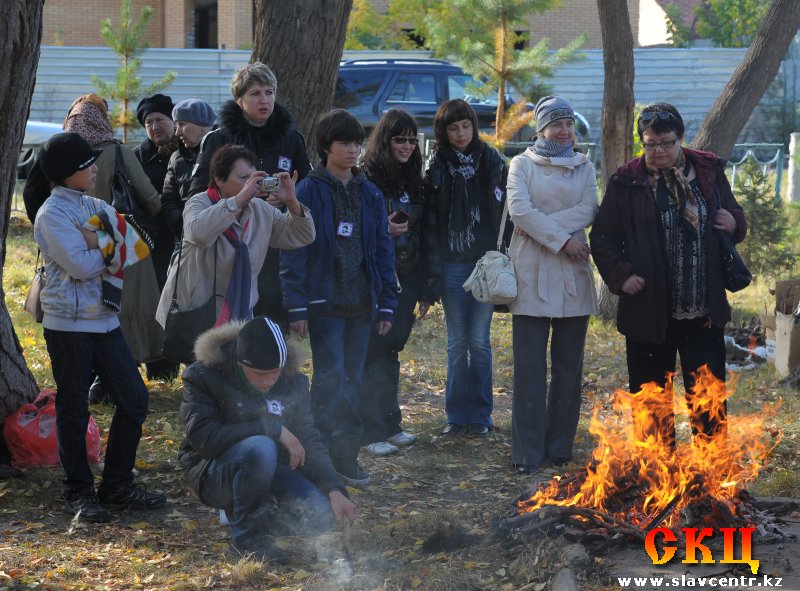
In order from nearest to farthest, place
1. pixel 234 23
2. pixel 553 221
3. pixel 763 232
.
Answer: pixel 553 221, pixel 763 232, pixel 234 23

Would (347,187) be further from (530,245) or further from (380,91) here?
(380,91)

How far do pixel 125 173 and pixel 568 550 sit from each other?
13.2 ft

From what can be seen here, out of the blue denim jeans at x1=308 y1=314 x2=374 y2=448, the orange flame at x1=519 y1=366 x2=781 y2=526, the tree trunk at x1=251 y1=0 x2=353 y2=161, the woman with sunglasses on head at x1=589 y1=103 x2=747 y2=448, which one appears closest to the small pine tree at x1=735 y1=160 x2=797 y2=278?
the tree trunk at x1=251 y1=0 x2=353 y2=161

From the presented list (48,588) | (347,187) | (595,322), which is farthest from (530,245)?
(595,322)

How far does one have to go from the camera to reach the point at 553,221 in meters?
5.99

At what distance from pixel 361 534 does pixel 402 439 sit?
1.69 m

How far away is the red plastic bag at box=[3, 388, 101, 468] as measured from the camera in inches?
238

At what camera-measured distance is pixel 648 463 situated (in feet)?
16.0

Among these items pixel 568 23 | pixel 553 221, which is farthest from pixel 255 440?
pixel 568 23

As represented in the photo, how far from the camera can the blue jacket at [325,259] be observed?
5812mm

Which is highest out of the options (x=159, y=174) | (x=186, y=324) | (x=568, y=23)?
(x=568, y=23)

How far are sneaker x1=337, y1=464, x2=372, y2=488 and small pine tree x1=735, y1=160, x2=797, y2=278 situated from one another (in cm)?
640

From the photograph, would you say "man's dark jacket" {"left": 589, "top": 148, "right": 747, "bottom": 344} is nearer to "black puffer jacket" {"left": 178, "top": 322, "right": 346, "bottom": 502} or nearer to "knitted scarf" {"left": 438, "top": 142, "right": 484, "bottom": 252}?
"knitted scarf" {"left": 438, "top": 142, "right": 484, "bottom": 252}

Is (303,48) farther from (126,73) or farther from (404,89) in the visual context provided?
(404,89)
